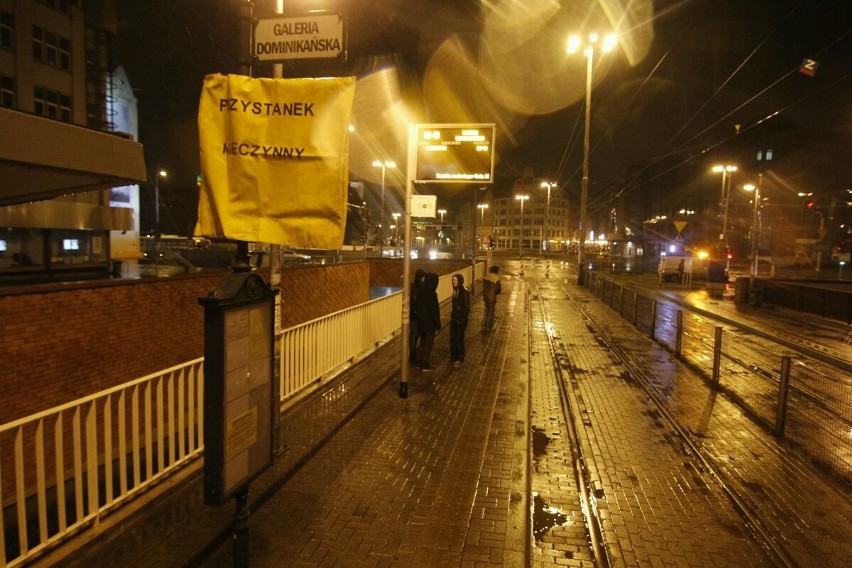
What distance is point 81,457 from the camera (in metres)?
4.78

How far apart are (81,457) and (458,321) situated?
6.09 metres

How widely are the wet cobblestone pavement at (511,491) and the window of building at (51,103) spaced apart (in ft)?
99.5

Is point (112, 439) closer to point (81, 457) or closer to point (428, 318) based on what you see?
point (81, 457)

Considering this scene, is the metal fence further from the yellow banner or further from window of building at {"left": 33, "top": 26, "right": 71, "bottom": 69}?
window of building at {"left": 33, "top": 26, "right": 71, "bottom": 69}

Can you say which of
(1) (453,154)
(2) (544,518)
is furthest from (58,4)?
(2) (544,518)

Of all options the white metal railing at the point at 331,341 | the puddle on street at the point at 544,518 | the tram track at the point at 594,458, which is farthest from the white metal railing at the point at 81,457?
the tram track at the point at 594,458

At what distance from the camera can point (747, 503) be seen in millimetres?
4504

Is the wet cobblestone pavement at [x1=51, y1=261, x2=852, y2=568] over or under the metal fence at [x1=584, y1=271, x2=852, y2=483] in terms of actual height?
under

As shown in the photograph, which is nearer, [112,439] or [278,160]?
[278,160]

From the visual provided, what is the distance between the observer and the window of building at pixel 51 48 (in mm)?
27828

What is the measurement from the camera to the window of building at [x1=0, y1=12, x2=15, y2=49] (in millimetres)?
25781

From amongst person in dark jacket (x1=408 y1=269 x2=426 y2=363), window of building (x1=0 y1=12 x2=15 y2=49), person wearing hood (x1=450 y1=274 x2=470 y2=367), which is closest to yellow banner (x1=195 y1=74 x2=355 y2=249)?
person in dark jacket (x1=408 y1=269 x2=426 y2=363)

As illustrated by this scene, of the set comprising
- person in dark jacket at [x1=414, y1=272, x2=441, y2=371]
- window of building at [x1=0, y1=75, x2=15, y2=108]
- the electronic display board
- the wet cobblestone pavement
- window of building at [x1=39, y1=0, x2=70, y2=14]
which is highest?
window of building at [x1=39, y1=0, x2=70, y2=14]

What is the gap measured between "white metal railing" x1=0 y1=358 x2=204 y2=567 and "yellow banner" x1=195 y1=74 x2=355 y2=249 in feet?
5.64
